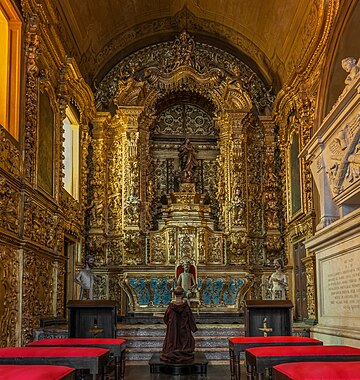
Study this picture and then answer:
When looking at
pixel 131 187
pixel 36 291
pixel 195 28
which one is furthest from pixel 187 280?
pixel 195 28

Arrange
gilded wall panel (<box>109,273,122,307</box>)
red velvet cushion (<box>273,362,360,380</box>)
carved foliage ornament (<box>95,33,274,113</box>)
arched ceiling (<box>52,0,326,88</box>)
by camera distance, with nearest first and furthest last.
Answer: red velvet cushion (<box>273,362,360,380</box>), arched ceiling (<box>52,0,326,88</box>), gilded wall panel (<box>109,273,122,307</box>), carved foliage ornament (<box>95,33,274,113</box>)

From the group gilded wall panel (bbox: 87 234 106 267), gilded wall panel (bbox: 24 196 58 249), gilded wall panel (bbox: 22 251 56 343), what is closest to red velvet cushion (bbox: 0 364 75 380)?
gilded wall panel (bbox: 22 251 56 343)

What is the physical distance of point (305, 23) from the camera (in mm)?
13445

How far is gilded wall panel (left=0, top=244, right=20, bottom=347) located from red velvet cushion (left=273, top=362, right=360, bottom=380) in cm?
569

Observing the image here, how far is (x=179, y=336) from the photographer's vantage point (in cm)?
923

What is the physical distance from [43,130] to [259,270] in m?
7.07

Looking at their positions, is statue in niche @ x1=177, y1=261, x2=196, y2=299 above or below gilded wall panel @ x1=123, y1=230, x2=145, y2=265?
below

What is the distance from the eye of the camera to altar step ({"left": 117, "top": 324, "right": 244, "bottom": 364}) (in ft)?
35.4

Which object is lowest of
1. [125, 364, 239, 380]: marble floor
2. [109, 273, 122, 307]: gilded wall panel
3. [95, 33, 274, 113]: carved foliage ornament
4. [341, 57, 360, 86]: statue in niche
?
[125, 364, 239, 380]: marble floor

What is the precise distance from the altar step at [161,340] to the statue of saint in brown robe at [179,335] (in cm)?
142

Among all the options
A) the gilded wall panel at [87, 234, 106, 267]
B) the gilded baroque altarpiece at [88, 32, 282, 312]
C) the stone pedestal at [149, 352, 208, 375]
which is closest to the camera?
the stone pedestal at [149, 352, 208, 375]

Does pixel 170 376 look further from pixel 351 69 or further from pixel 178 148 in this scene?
pixel 178 148

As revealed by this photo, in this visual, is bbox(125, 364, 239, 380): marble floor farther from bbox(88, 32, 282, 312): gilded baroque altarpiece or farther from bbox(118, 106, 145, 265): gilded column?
bbox(118, 106, 145, 265): gilded column

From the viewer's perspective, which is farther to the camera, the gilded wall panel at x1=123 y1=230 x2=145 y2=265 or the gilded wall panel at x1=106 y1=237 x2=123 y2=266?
the gilded wall panel at x1=106 y1=237 x2=123 y2=266
